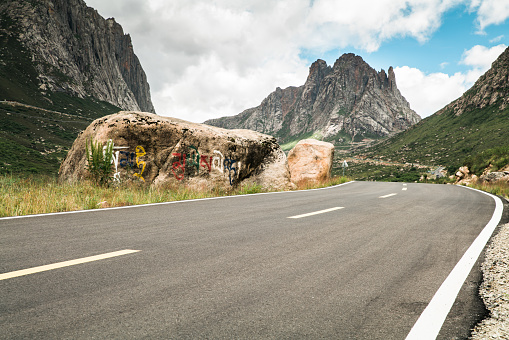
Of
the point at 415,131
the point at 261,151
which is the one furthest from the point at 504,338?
the point at 415,131

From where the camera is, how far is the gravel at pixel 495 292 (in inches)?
77.0

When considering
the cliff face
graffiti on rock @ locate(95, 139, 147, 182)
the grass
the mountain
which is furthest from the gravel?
the cliff face

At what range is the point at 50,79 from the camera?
108 metres

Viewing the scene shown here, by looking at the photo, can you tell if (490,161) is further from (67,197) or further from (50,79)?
(50,79)

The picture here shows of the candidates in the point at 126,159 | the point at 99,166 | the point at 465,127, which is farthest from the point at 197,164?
the point at 465,127

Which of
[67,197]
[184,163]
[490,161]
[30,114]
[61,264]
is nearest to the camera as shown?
[61,264]

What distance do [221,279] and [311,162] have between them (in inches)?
692

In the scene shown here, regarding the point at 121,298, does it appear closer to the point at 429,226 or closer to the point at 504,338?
the point at 504,338

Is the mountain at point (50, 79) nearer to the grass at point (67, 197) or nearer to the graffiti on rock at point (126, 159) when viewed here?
the graffiti on rock at point (126, 159)

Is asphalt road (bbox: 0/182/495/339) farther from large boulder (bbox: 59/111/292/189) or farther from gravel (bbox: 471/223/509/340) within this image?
large boulder (bbox: 59/111/292/189)

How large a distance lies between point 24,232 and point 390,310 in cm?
438

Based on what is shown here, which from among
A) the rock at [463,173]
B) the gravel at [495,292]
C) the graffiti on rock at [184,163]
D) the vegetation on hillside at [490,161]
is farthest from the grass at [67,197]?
the rock at [463,173]

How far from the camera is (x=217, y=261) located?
3.15m

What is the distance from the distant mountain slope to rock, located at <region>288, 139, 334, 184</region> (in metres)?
61.7
